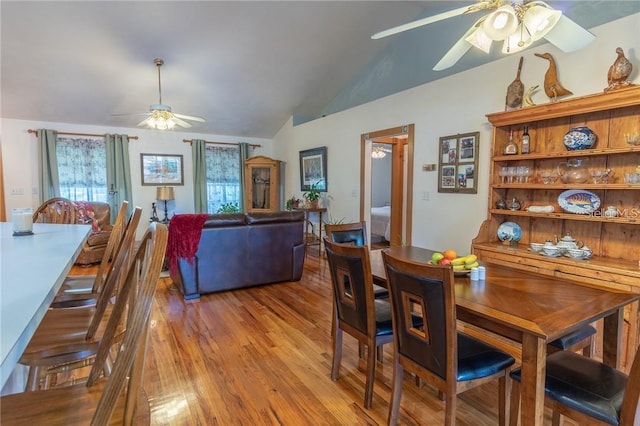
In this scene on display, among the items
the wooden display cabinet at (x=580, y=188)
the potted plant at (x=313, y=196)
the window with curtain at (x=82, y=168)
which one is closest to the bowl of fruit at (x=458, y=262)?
the wooden display cabinet at (x=580, y=188)

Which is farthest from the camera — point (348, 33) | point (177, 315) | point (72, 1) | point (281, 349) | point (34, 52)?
point (348, 33)

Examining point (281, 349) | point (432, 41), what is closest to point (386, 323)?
point (281, 349)

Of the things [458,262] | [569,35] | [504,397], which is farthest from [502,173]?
[504,397]

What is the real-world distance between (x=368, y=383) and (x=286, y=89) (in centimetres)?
500

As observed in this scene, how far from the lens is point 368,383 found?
6.17ft

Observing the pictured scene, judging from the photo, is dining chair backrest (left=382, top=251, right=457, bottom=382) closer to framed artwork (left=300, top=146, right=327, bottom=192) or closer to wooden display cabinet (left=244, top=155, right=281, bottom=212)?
framed artwork (left=300, top=146, right=327, bottom=192)

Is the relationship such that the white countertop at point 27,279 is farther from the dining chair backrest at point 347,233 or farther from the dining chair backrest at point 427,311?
the dining chair backrest at point 347,233

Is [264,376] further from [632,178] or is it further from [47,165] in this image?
[47,165]

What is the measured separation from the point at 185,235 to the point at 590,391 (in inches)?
129

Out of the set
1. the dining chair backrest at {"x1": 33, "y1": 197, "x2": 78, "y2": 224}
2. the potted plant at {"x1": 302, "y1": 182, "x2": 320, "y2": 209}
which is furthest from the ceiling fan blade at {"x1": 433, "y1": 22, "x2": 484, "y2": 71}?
the potted plant at {"x1": 302, "y1": 182, "x2": 320, "y2": 209}

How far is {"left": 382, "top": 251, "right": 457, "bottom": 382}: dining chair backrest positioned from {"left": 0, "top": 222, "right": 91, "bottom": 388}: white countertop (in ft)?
3.95

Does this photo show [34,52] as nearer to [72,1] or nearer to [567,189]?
[72,1]

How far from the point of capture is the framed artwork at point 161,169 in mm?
6609

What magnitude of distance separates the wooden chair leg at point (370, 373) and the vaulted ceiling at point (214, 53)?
122 inches
